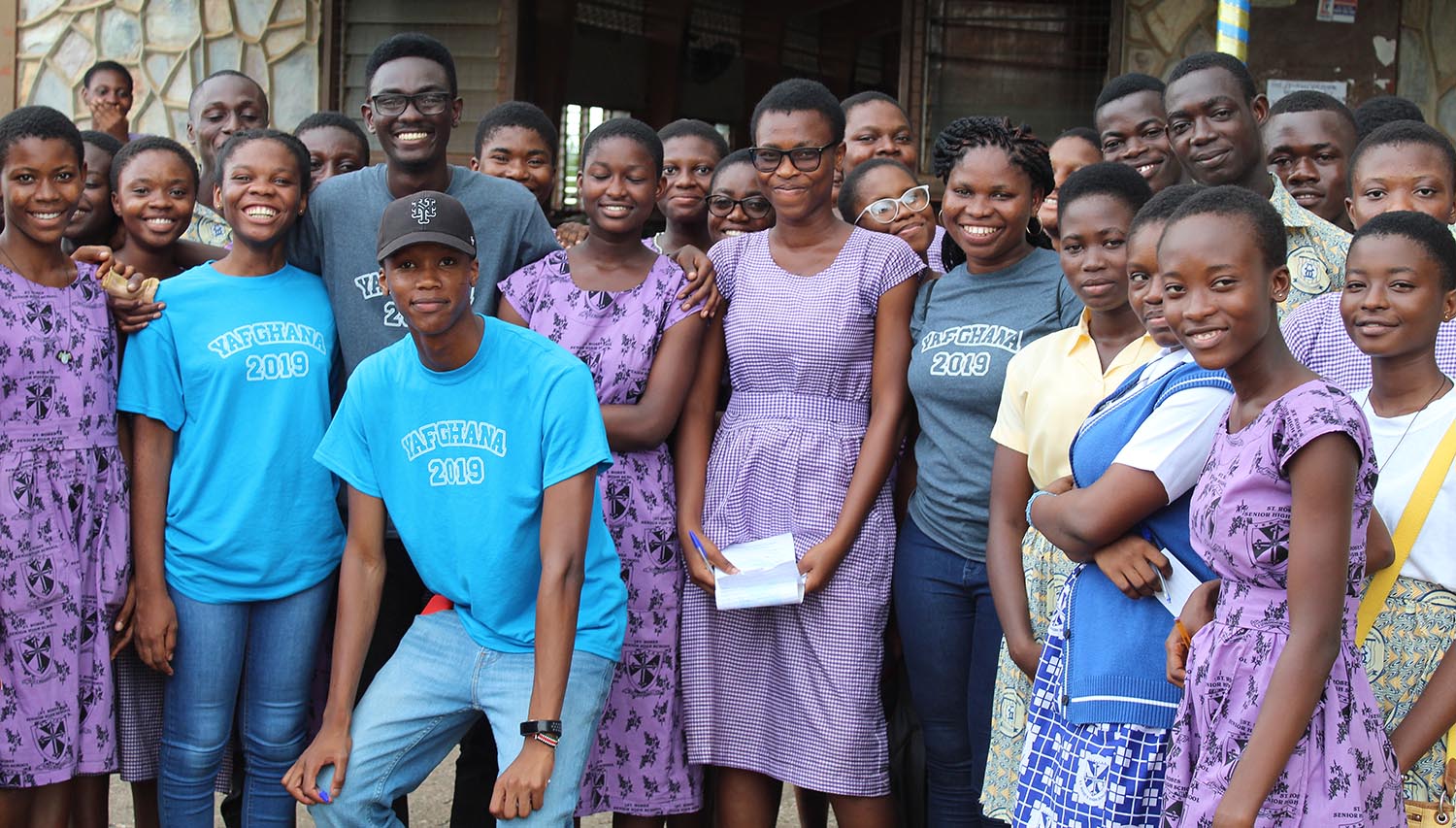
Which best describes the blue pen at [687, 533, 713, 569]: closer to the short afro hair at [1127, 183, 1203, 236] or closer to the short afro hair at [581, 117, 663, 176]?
the short afro hair at [581, 117, 663, 176]

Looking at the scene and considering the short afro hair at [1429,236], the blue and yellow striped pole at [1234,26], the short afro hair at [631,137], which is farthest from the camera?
the blue and yellow striped pole at [1234,26]

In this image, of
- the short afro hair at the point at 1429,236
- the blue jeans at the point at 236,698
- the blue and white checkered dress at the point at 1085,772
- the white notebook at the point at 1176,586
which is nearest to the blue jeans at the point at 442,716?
the blue jeans at the point at 236,698

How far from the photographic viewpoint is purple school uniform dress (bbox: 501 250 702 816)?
3586 mm

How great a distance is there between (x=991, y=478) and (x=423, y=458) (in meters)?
1.30

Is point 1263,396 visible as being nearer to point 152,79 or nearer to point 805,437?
point 805,437

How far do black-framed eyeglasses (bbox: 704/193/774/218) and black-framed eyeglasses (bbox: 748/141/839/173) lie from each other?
670 mm

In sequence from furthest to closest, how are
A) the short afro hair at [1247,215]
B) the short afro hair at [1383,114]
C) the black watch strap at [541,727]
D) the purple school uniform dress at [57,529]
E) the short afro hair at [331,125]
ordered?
1. the short afro hair at [331,125]
2. the short afro hair at [1383,114]
3. the purple school uniform dress at [57,529]
4. the black watch strap at [541,727]
5. the short afro hair at [1247,215]

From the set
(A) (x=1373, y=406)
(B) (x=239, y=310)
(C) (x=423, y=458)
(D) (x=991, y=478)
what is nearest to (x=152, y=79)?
(B) (x=239, y=310)

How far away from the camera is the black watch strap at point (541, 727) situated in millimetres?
3033

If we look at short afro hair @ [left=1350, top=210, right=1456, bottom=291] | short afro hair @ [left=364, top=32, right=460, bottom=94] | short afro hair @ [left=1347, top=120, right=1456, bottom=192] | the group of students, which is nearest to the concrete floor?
the group of students

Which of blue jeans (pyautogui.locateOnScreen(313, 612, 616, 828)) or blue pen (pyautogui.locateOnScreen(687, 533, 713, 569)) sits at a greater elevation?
blue pen (pyautogui.locateOnScreen(687, 533, 713, 569))

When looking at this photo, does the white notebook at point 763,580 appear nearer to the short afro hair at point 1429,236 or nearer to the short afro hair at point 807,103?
the short afro hair at point 807,103

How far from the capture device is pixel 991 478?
3309 mm

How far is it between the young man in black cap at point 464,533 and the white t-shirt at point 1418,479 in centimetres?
159
